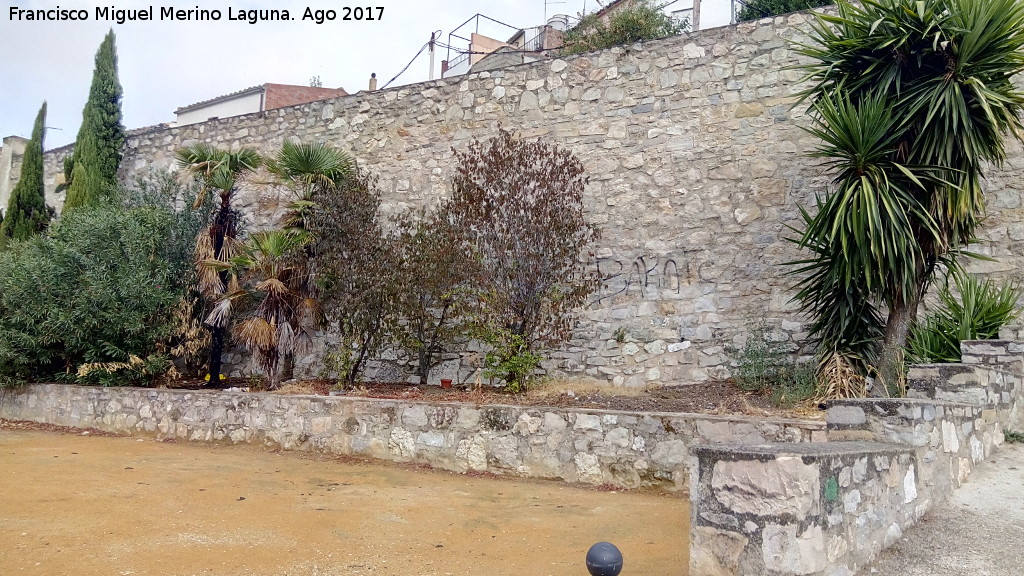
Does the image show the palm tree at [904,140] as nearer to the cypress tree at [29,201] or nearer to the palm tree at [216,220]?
the palm tree at [216,220]

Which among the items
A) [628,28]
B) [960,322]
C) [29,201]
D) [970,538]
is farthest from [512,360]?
[29,201]

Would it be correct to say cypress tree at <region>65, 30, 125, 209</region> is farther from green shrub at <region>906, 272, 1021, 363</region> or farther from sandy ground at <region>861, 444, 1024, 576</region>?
sandy ground at <region>861, 444, 1024, 576</region>

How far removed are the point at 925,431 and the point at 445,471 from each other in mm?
4371

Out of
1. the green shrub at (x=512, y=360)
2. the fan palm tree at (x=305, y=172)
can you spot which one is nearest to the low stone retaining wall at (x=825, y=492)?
the green shrub at (x=512, y=360)

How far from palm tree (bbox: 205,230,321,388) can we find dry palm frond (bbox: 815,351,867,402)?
21.0 ft

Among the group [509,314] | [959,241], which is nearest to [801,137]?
[959,241]

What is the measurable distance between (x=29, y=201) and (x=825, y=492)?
54.4 feet

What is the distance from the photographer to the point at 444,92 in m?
11.8

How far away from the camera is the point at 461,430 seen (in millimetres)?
7523

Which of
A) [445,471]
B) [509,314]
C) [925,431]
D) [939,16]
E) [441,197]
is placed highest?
[939,16]

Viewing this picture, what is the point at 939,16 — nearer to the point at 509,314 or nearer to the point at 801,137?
the point at 801,137

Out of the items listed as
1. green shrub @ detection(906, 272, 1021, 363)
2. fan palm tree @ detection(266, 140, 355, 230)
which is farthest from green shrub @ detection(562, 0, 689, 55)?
green shrub @ detection(906, 272, 1021, 363)

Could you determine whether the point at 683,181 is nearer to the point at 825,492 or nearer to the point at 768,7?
the point at 768,7

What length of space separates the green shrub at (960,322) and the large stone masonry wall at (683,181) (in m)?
0.77
